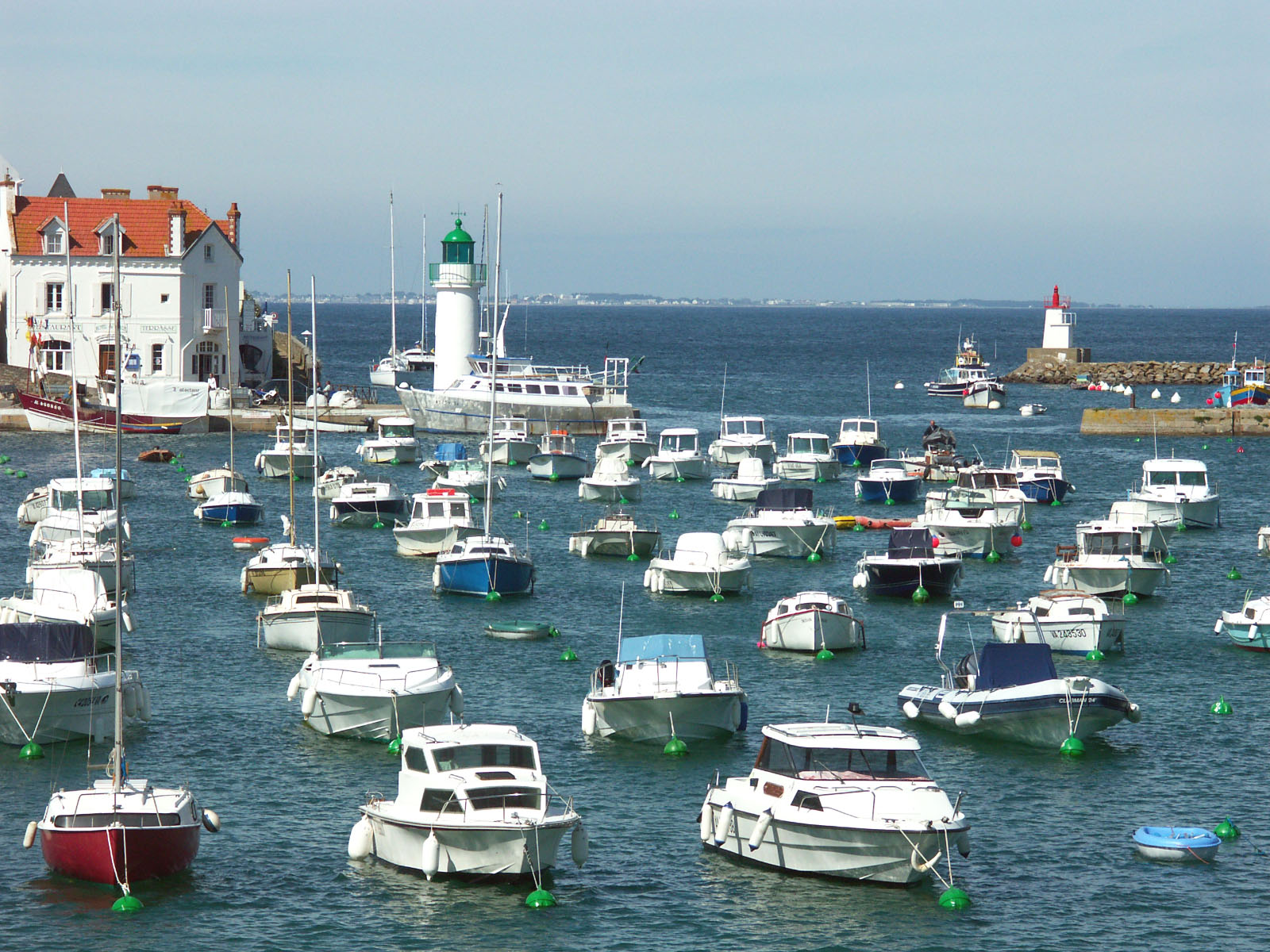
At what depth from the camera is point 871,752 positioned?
86.2 ft

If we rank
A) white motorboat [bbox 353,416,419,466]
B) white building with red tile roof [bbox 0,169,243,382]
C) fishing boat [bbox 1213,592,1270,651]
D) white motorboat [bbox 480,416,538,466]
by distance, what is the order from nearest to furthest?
fishing boat [bbox 1213,592,1270,651] < white motorboat [bbox 480,416,538,466] < white motorboat [bbox 353,416,419,466] < white building with red tile roof [bbox 0,169,243,382]

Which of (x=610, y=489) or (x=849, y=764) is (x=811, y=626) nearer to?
(x=849, y=764)

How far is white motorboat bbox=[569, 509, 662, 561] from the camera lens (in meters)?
57.8

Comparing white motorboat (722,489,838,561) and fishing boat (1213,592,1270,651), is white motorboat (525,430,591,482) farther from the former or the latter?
fishing boat (1213,592,1270,651)

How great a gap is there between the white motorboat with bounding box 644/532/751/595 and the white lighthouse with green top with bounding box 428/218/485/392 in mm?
54460

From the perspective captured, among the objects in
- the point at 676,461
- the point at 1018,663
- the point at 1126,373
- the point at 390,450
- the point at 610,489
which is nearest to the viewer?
the point at 1018,663

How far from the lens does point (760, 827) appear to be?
25766mm

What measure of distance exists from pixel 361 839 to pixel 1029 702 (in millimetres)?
14663

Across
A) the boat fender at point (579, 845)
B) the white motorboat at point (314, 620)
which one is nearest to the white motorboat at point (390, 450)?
the white motorboat at point (314, 620)

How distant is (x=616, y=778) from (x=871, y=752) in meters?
6.95

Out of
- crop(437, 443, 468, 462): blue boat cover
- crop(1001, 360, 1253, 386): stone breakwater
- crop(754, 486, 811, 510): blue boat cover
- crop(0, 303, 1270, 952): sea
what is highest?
crop(1001, 360, 1253, 386): stone breakwater

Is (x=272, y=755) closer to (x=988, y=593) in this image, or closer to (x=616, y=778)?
(x=616, y=778)

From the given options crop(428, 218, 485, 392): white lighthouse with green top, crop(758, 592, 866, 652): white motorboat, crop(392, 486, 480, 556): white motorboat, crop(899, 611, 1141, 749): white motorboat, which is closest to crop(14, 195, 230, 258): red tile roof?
crop(428, 218, 485, 392): white lighthouse with green top

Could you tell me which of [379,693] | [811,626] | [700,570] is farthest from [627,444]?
[379,693]
